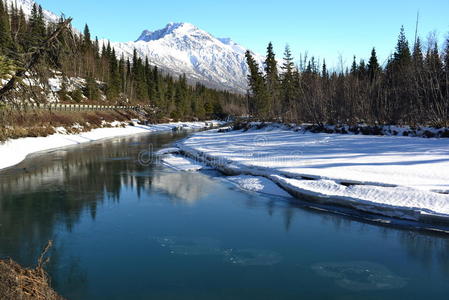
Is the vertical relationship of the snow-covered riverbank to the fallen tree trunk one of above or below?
below

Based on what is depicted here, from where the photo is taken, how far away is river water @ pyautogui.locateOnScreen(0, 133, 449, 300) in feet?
25.4

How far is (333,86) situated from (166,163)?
84.6 ft

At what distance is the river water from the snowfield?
4.10 ft

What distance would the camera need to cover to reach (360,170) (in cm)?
1814

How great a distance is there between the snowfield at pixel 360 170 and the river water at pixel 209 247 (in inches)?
49.2

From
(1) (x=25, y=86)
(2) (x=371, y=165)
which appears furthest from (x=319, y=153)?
(1) (x=25, y=86)

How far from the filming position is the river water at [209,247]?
774 centimetres

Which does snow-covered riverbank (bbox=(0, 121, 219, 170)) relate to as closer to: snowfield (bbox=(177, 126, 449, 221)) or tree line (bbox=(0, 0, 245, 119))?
tree line (bbox=(0, 0, 245, 119))

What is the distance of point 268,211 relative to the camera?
13.8 m

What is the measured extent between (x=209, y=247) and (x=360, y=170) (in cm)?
1083

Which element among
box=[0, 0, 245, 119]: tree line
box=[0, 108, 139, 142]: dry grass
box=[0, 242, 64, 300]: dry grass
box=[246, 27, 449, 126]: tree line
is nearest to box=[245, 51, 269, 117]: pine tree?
box=[246, 27, 449, 126]: tree line

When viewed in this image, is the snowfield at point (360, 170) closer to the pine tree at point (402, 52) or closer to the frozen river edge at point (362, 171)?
the frozen river edge at point (362, 171)

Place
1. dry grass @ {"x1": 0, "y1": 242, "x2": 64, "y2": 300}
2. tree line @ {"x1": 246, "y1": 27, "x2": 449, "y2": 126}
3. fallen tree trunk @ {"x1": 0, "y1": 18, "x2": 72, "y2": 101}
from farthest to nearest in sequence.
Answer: tree line @ {"x1": 246, "y1": 27, "x2": 449, "y2": 126} → fallen tree trunk @ {"x1": 0, "y1": 18, "x2": 72, "y2": 101} → dry grass @ {"x1": 0, "y1": 242, "x2": 64, "y2": 300}

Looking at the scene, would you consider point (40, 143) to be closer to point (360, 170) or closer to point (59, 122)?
point (59, 122)
